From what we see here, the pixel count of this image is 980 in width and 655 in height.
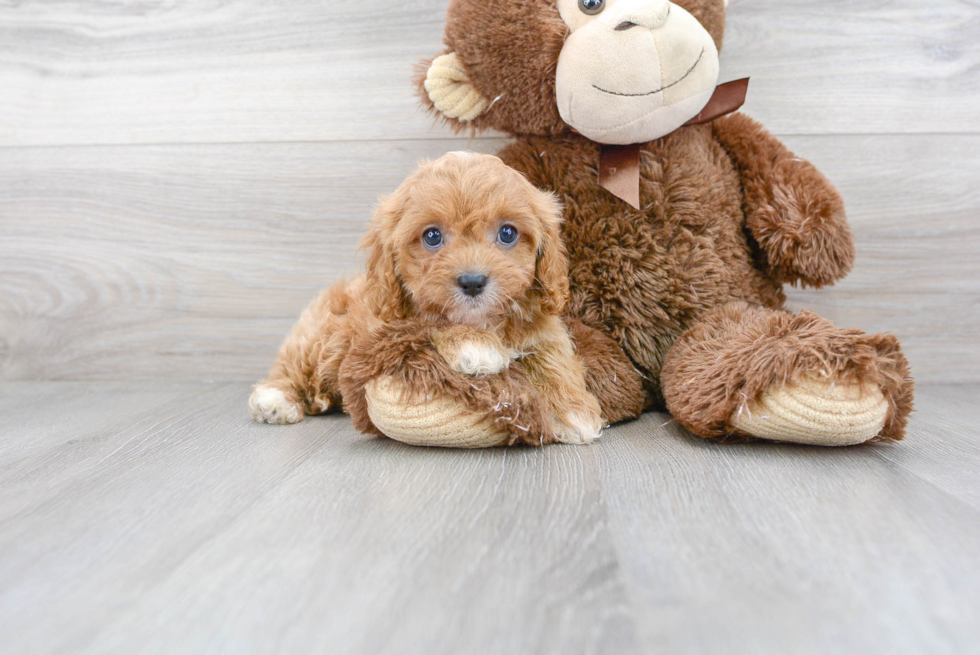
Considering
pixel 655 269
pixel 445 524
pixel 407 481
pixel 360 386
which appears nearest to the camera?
pixel 445 524

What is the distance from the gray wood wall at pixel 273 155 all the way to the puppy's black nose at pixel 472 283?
2.09 ft

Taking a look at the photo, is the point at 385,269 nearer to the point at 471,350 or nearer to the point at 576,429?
the point at 471,350

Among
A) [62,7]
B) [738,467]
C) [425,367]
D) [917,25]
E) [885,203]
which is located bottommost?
[738,467]

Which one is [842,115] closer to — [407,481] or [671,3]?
[671,3]

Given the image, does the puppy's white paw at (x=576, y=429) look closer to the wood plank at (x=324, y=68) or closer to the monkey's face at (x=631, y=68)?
the monkey's face at (x=631, y=68)

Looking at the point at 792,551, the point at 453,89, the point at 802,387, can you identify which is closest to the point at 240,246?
the point at 453,89

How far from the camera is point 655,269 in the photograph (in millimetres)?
1187

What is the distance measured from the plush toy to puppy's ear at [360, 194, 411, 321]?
8 cm

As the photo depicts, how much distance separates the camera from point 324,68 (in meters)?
1.55

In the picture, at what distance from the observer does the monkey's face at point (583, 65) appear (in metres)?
1.07

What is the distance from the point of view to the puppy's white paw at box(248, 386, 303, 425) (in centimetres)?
125

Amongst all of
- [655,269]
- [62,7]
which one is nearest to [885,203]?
[655,269]

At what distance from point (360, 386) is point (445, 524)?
327 millimetres

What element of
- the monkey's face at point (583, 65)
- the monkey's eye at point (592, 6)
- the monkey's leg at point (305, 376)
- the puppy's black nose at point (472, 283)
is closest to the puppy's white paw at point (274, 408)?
the monkey's leg at point (305, 376)
